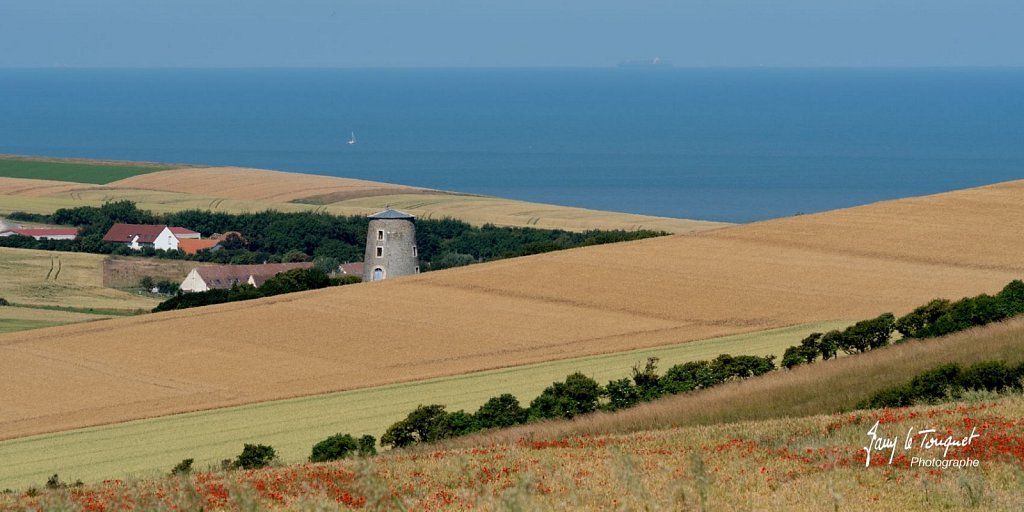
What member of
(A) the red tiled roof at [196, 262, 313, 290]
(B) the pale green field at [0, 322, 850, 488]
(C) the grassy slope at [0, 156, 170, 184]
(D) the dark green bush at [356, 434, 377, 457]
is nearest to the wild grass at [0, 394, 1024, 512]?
(D) the dark green bush at [356, 434, 377, 457]

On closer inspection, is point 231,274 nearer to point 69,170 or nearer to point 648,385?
point 648,385

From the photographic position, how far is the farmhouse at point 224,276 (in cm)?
8169

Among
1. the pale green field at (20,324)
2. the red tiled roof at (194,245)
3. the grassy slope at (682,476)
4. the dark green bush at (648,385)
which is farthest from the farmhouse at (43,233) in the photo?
the grassy slope at (682,476)

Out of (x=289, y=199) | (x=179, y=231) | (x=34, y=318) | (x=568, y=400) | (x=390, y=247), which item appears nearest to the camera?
(x=568, y=400)

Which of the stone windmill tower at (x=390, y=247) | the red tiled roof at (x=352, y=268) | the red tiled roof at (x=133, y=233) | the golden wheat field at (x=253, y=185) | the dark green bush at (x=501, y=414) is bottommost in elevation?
the dark green bush at (x=501, y=414)

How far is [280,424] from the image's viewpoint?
3194 centimetres

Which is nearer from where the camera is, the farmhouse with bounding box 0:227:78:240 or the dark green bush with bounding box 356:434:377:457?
the dark green bush with bounding box 356:434:377:457

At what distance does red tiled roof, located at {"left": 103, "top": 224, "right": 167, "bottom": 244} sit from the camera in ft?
334

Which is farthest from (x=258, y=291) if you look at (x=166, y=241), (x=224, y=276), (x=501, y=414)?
(x=166, y=241)

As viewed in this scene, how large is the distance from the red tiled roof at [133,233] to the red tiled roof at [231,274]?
59.1ft

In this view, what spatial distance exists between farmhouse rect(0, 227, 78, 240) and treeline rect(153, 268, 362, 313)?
146 feet

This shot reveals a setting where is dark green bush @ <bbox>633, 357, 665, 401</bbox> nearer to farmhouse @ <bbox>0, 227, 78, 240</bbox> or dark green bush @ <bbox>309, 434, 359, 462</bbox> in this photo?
dark green bush @ <bbox>309, 434, 359, 462</bbox>

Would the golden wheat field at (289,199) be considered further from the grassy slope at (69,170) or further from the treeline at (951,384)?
the treeline at (951,384)

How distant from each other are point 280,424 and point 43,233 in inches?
3035
